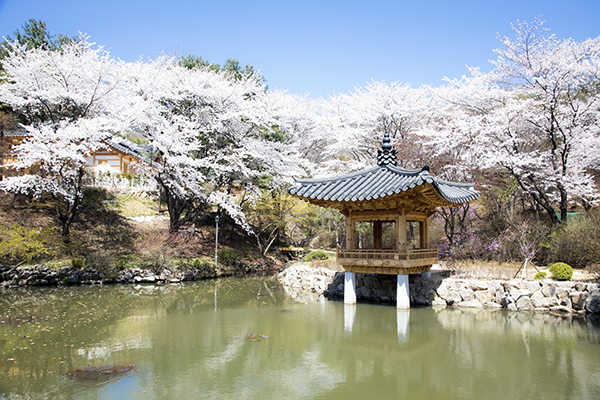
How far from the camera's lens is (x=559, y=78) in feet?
40.9

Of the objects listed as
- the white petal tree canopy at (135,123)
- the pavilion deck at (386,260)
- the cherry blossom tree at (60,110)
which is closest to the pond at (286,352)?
the pavilion deck at (386,260)

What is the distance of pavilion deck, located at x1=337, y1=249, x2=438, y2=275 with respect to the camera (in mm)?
9828

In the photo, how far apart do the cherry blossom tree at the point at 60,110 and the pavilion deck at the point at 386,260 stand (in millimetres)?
10529

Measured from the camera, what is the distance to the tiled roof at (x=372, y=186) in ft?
28.9

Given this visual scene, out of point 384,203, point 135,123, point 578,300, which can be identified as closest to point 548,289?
point 578,300

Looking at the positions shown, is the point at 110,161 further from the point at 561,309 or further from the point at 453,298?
the point at 561,309

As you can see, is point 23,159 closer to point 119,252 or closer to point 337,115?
point 119,252

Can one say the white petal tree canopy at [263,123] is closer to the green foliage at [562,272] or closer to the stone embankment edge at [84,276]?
the stone embankment edge at [84,276]

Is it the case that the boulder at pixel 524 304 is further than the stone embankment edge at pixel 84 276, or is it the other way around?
the stone embankment edge at pixel 84 276

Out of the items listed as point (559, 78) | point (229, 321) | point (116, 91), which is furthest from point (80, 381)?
point (559, 78)

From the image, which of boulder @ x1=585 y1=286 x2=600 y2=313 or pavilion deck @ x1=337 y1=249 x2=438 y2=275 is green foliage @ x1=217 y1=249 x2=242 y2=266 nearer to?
pavilion deck @ x1=337 y1=249 x2=438 y2=275

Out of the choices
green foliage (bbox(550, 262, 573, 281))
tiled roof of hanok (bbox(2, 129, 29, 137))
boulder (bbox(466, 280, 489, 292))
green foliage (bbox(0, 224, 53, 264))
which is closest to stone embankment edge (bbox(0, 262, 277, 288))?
green foliage (bbox(0, 224, 53, 264))

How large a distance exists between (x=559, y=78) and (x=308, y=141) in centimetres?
1374

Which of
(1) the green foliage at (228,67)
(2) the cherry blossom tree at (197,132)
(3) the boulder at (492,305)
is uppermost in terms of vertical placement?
(1) the green foliage at (228,67)
